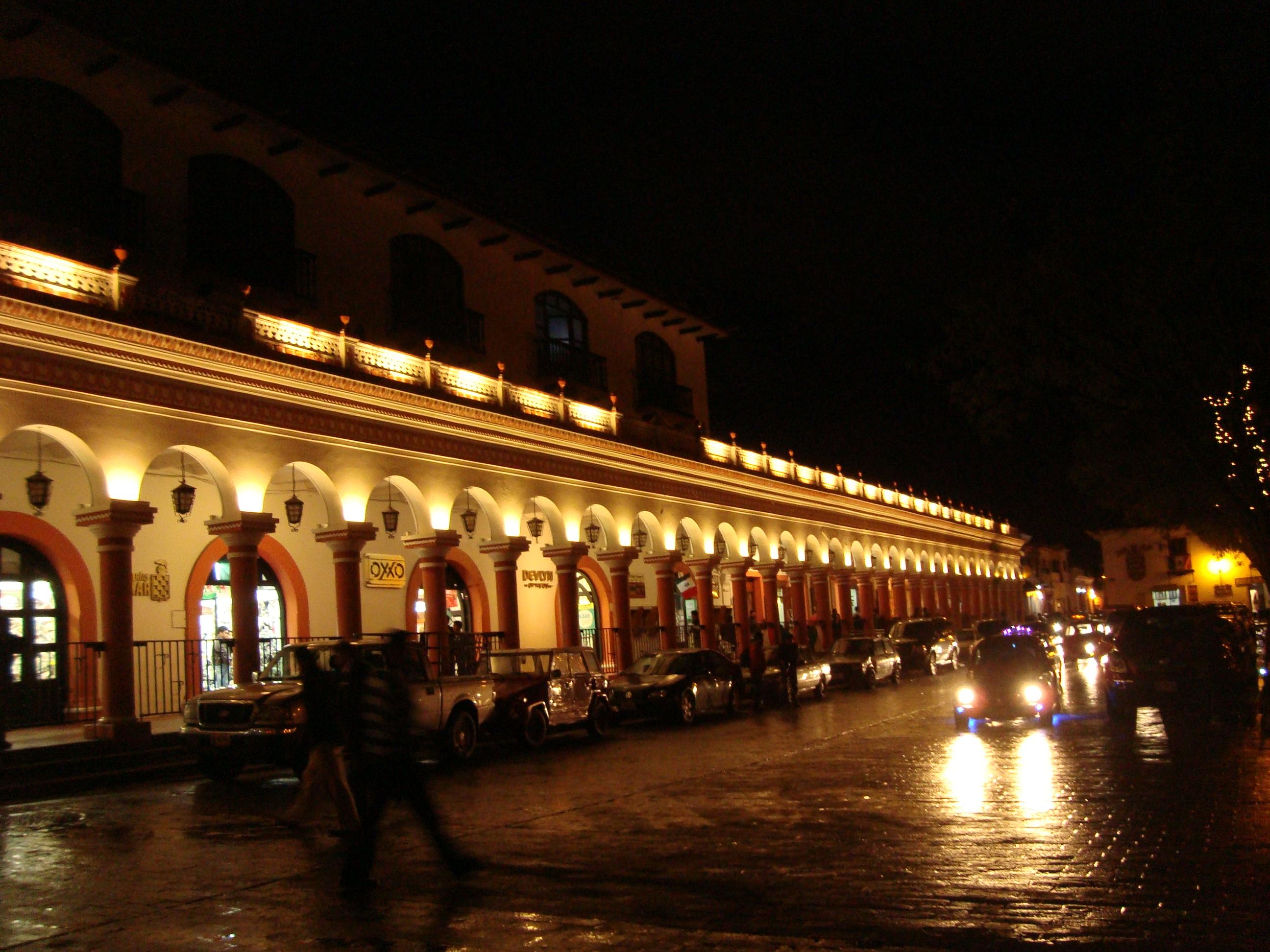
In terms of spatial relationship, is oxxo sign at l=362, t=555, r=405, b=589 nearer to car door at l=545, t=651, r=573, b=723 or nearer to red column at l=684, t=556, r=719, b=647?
car door at l=545, t=651, r=573, b=723

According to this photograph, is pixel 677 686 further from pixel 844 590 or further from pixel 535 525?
pixel 844 590

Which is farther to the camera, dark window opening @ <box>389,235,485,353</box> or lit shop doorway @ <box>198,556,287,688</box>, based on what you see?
dark window opening @ <box>389,235,485,353</box>

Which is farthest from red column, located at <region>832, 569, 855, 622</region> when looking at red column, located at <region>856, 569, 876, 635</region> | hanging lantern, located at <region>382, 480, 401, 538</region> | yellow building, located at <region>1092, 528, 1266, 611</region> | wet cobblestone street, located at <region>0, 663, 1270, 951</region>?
yellow building, located at <region>1092, 528, 1266, 611</region>

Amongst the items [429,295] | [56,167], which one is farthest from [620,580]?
[56,167]

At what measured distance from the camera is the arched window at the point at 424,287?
A: 26.1 meters

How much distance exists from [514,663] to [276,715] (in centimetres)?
491

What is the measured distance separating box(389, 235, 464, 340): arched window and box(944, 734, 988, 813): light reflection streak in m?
15.5

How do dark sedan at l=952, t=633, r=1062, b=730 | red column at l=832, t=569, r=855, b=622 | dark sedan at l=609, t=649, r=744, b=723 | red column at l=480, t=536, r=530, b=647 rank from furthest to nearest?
1. red column at l=832, t=569, r=855, b=622
2. red column at l=480, t=536, r=530, b=647
3. dark sedan at l=609, t=649, r=744, b=723
4. dark sedan at l=952, t=633, r=1062, b=730

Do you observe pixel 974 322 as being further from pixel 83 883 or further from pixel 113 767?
pixel 83 883

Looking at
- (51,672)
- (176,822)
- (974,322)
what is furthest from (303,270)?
(176,822)

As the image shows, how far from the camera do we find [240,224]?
22000 mm

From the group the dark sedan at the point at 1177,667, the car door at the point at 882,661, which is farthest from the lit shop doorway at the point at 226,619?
the car door at the point at 882,661

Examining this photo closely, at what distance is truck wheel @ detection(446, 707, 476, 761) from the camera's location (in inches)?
608

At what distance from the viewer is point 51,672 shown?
19.5m
